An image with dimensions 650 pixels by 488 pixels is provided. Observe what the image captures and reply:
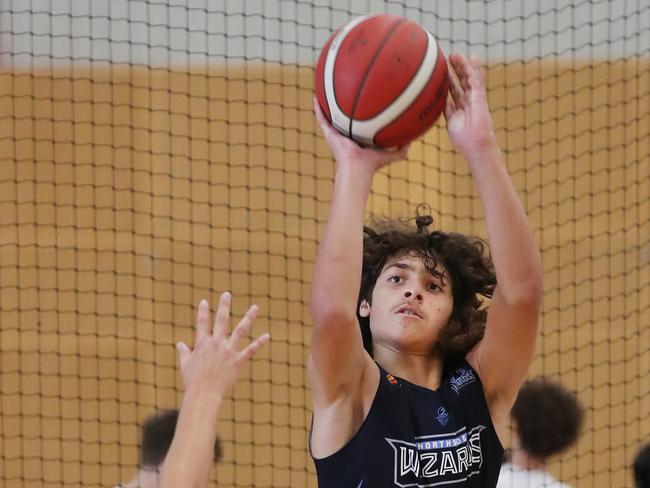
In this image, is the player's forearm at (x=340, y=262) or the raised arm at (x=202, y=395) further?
the player's forearm at (x=340, y=262)

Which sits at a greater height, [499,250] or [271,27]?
[271,27]

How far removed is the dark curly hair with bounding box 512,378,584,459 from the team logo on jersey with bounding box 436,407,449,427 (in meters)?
1.19

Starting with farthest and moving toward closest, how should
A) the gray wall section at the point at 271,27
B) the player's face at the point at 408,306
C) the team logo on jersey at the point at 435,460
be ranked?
1. the gray wall section at the point at 271,27
2. the player's face at the point at 408,306
3. the team logo on jersey at the point at 435,460

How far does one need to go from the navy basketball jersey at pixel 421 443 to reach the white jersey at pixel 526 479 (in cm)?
104

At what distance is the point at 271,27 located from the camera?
4.84m

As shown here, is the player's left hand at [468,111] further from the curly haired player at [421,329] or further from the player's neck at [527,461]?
the player's neck at [527,461]

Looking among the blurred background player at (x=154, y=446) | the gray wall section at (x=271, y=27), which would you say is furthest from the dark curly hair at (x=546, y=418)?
the gray wall section at (x=271, y=27)

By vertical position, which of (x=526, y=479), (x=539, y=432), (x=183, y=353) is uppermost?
(x=183, y=353)

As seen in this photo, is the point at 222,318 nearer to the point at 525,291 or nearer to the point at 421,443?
the point at 421,443

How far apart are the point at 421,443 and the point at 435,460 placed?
0.13 feet

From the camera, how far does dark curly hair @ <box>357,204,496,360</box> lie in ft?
7.14

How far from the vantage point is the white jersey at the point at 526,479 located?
310 centimetres

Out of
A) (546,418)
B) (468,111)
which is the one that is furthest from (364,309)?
(546,418)

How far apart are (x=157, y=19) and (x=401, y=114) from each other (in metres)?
3.04
